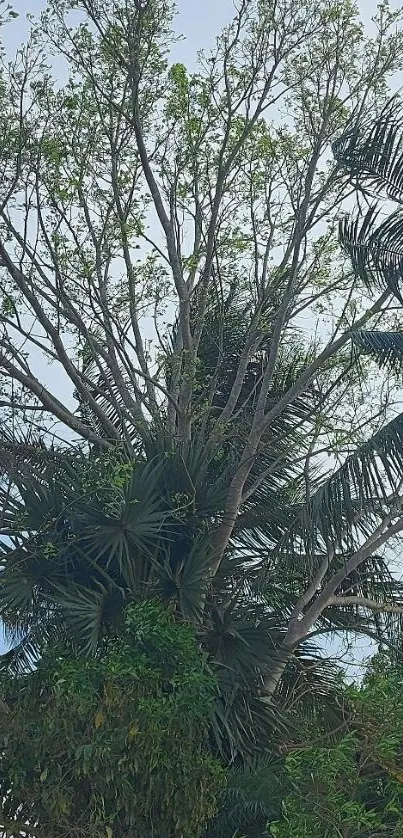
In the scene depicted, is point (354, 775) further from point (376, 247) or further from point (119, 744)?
point (376, 247)

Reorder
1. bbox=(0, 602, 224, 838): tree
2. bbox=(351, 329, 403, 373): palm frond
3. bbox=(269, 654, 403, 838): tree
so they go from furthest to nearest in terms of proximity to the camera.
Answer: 1. bbox=(351, 329, 403, 373): palm frond
2. bbox=(0, 602, 224, 838): tree
3. bbox=(269, 654, 403, 838): tree

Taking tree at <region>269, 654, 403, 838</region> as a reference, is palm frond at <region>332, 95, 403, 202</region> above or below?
above

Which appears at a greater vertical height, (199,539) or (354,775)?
(199,539)

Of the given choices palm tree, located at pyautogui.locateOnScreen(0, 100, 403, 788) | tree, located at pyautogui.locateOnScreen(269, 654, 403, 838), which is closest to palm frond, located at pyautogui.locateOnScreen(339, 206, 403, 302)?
palm tree, located at pyautogui.locateOnScreen(0, 100, 403, 788)

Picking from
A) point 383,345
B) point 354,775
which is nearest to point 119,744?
point 354,775

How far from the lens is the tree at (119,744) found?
390 inches

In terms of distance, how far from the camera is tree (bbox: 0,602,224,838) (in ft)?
32.5

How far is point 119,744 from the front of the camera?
9.84 meters

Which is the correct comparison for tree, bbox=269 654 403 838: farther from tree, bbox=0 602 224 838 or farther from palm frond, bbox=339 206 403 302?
palm frond, bbox=339 206 403 302

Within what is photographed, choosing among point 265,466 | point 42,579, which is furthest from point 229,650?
point 265,466

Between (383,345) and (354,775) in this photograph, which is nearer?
(354,775)

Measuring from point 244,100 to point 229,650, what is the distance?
616cm

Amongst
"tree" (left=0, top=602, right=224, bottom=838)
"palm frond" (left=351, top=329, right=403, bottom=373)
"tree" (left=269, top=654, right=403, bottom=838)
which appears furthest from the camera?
"palm frond" (left=351, top=329, right=403, bottom=373)

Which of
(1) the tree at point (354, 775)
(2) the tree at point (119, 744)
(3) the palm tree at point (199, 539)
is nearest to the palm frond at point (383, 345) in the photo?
(3) the palm tree at point (199, 539)
